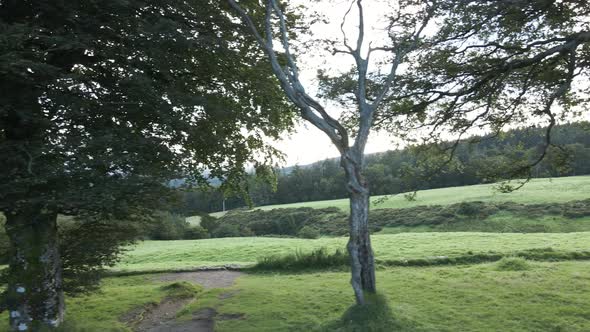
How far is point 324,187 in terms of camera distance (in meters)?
95.1

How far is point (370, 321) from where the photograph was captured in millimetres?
8883

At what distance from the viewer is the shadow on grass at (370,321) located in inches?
344

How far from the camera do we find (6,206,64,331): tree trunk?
9250 mm

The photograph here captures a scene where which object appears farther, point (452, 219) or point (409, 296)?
point (452, 219)

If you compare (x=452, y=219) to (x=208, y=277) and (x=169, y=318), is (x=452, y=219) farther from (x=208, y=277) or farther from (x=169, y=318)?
(x=169, y=318)

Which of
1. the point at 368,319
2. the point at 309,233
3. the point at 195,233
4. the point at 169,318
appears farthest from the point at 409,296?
the point at 195,233

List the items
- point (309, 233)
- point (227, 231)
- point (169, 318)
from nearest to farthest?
point (169, 318)
point (309, 233)
point (227, 231)

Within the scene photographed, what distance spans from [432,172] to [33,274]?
1156 cm

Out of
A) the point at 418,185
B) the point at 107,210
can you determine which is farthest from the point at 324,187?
the point at 107,210

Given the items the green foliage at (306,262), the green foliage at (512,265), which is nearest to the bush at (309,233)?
the green foliage at (306,262)

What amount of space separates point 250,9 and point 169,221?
23.0 ft

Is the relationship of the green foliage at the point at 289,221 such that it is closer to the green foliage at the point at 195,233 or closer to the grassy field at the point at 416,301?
the green foliage at the point at 195,233

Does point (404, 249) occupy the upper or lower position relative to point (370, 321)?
lower

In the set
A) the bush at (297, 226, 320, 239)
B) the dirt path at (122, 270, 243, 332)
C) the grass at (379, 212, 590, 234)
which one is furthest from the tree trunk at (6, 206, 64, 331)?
the bush at (297, 226, 320, 239)
